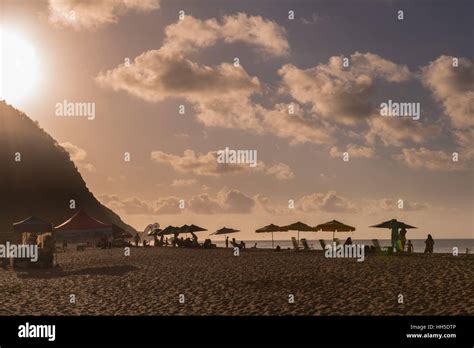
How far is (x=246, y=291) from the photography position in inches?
615

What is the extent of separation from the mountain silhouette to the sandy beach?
8634 centimetres

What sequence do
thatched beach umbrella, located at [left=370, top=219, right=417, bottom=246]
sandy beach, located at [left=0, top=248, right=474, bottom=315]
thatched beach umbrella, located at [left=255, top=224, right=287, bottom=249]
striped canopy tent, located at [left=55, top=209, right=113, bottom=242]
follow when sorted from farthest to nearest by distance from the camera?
thatched beach umbrella, located at [left=255, top=224, right=287, bottom=249] < striped canopy tent, located at [left=55, top=209, right=113, bottom=242] < thatched beach umbrella, located at [left=370, top=219, right=417, bottom=246] < sandy beach, located at [left=0, top=248, right=474, bottom=315]

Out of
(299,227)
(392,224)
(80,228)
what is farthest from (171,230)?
(392,224)


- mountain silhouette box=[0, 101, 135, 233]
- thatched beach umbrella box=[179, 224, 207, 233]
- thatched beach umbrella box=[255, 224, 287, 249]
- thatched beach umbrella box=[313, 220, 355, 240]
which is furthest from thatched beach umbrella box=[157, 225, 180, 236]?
mountain silhouette box=[0, 101, 135, 233]

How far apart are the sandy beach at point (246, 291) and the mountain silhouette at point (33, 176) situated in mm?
86339

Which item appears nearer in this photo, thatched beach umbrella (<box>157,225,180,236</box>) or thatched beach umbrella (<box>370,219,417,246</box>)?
thatched beach umbrella (<box>370,219,417,246</box>)

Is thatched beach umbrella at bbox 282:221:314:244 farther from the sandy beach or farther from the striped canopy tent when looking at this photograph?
the sandy beach

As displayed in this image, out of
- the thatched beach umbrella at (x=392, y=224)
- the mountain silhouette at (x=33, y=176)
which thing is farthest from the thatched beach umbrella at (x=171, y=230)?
the mountain silhouette at (x=33, y=176)

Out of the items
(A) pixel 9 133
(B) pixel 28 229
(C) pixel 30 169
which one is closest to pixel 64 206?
(C) pixel 30 169

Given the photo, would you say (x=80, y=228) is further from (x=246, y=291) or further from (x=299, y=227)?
(x=246, y=291)

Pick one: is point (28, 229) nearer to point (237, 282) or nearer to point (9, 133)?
point (237, 282)

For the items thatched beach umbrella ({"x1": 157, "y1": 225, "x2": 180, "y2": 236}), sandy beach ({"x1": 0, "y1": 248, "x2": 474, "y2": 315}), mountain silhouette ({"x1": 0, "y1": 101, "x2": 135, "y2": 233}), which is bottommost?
sandy beach ({"x1": 0, "y1": 248, "x2": 474, "y2": 315})

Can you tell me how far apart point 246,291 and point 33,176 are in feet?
358

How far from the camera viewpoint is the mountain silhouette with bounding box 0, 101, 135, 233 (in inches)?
4190
